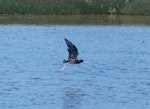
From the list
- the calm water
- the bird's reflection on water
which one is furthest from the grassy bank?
the bird's reflection on water

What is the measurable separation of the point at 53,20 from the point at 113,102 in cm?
2289

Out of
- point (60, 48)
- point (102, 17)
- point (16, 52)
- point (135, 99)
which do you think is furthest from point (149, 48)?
point (102, 17)

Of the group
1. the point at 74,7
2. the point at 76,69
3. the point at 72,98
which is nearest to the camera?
the point at 72,98

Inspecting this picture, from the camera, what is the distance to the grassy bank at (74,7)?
42.9 metres

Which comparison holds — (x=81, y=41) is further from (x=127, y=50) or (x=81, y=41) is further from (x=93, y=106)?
(x=93, y=106)

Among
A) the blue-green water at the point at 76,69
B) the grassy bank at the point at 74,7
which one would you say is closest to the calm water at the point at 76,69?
the blue-green water at the point at 76,69

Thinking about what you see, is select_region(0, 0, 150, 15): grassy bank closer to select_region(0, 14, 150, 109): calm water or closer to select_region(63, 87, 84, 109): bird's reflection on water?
select_region(0, 14, 150, 109): calm water

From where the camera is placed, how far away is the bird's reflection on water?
17433 mm

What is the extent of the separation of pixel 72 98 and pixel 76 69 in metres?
4.99

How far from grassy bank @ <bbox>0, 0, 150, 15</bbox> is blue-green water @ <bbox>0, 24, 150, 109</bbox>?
21.8ft

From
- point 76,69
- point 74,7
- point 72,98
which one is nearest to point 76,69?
point 76,69

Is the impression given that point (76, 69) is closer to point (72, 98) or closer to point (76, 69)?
point (76, 69)

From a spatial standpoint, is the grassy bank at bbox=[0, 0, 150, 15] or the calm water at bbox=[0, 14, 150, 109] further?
the grassy bank at bbox=[0, 0, 150, 15]

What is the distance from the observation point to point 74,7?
146 ft
